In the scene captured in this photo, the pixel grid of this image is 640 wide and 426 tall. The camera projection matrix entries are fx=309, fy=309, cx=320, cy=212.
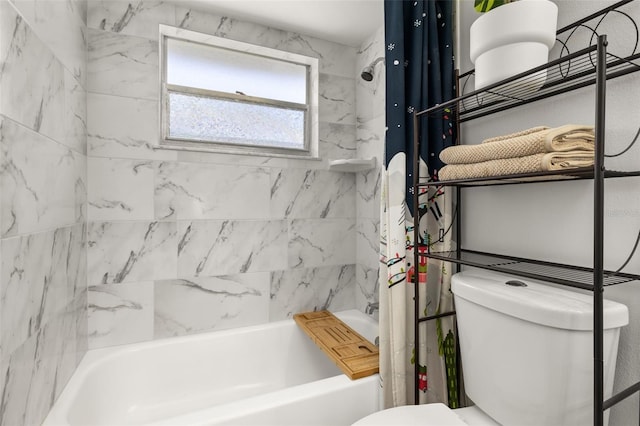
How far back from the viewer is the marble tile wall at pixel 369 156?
187cm

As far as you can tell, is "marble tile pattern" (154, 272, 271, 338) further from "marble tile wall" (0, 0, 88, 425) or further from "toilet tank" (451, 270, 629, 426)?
"toilet tank" (451, 270, 629, 426)

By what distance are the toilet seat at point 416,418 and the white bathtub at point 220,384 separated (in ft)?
0.94

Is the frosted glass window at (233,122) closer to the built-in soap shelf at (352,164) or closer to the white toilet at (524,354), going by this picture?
the built-in soap shelf at (352,164)

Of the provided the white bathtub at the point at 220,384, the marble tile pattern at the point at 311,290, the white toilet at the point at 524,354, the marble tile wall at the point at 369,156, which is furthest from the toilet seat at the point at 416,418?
the marble tile pattern at the point at 311,290

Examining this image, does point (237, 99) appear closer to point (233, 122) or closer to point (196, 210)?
point (233, 122)

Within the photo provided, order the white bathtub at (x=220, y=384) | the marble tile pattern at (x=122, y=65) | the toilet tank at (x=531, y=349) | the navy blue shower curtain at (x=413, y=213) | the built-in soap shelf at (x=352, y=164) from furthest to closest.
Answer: the built-in soap shelf at (x=352, y=164)
the marble tile pattern at (x=122, y=65)
the navy blue shower curtain at (x=413, y=213)
the white bathtub at (x=220, y=384)
the toilet tank at (x=531, y=349)

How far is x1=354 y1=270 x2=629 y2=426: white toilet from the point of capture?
2.58 feet

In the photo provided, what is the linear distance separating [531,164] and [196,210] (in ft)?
5.06

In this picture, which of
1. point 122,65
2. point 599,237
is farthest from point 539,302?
point 122,65

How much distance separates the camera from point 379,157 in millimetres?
1878

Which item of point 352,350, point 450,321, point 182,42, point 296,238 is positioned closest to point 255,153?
point 296,238

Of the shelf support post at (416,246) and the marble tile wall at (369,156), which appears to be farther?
the marble tile wall at (369,156)

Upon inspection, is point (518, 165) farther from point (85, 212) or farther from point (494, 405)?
point (85, 212)

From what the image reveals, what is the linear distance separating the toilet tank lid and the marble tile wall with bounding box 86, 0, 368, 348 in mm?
1075
